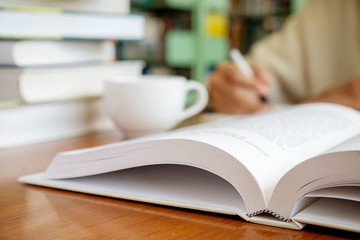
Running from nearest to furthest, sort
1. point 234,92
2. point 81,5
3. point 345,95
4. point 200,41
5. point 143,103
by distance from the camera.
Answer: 1. point 143,103
2. point 81,5
3. point 345,95
4. point 234,92
5. point 200,41

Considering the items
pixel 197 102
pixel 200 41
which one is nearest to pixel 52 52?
pixel 197 102

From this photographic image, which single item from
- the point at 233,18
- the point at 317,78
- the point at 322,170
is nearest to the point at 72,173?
the point at 322,170

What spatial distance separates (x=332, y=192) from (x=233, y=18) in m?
3.50

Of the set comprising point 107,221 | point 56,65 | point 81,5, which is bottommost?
point 107,221

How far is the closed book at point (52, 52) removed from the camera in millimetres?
704

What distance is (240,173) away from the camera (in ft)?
1.24

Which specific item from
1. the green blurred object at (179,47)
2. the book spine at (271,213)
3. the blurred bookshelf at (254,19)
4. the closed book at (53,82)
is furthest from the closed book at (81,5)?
the blurred bookshelf at (254,19)

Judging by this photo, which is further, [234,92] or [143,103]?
[234,92]

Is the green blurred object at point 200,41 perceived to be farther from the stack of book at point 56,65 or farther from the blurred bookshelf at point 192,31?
the stack of book at point 56,65

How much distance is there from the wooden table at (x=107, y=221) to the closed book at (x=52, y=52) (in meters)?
0.31

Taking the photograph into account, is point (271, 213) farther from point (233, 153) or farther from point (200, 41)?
point (200, 41)

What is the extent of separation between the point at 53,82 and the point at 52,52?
61 millimetres

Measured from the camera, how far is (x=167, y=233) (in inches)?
13.9

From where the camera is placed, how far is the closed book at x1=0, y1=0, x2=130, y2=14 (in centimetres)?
74
